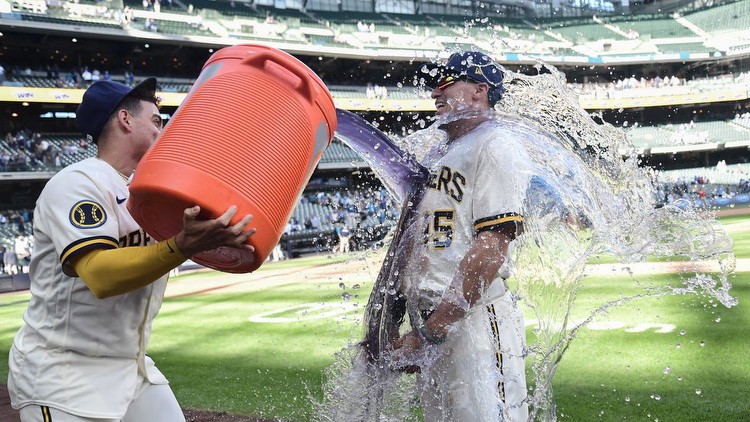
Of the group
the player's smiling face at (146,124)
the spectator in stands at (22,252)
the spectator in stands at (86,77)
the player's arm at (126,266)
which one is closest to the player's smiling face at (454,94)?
the player's smiling face at (146,124)

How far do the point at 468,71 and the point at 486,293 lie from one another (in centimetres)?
88

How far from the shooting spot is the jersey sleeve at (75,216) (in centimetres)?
206

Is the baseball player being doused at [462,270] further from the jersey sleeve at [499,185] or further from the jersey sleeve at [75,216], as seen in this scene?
the jersey sleeve at [75,216]

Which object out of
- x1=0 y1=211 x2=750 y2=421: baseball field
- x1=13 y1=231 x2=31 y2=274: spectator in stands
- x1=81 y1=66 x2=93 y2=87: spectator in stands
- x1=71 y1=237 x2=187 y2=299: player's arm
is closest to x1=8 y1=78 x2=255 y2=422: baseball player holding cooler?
x1=71 y1=237 x2=187 y2=299: player's arm

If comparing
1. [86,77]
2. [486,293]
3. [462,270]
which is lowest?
[86,77]

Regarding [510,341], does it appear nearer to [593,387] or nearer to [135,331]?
[135,331]

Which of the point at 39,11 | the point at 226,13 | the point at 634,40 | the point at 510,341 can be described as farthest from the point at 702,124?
the point at 510,341

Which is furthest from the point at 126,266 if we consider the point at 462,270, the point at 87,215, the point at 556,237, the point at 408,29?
the point at 408,29

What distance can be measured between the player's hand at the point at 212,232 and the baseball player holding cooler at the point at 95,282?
0.32 feet

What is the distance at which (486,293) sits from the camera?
7.91 ft

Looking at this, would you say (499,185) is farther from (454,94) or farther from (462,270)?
(454,94)

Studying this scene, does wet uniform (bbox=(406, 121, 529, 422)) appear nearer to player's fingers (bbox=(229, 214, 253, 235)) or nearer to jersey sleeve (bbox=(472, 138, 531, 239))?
jersey sleeve (bbox=(472, 138, 531, 239))

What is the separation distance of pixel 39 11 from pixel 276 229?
27.8 metres

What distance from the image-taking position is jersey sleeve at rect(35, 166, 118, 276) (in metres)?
2.06
